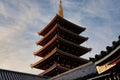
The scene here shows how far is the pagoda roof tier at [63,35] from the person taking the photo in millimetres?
37312

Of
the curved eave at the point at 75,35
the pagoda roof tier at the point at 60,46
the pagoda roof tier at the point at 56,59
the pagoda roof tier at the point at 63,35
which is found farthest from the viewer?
the pagoda roof tier at the point at 63,35

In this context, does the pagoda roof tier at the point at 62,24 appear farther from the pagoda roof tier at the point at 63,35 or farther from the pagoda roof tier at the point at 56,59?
the pagoda roof tier at the point at 56,59

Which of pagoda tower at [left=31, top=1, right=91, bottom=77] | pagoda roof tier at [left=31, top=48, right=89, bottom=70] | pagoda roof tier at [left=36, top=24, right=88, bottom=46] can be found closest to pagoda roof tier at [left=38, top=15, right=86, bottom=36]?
pagoda tower at [left=31, top=1, right=91, bottom=77]

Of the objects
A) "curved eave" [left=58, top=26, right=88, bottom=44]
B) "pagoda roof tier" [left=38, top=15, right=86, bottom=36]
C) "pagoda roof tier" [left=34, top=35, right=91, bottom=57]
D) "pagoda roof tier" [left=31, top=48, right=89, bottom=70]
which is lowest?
"pagoda roof tier" [left=31, top=48, right=89, bottom=70]

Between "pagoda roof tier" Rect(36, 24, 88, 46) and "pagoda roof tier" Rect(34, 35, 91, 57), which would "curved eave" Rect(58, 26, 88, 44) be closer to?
"pagoda roof tier" Rect(36, 24, 88, 46)

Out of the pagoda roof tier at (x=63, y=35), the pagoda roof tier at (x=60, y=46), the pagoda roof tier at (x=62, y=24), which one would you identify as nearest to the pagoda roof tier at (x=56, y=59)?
the pagoda roof tier at (x=60, y=46)

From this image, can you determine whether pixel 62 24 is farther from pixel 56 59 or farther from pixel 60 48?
pixel 56 59

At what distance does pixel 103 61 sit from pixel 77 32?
35514mm

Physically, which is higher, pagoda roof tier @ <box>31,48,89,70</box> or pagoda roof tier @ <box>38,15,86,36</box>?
pagoda roof tier @ <box>38,15,86,36</box>

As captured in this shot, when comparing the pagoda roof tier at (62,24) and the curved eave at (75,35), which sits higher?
the pagoda roof tier at (62,24)

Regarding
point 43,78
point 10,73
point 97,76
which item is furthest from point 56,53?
point 97,76

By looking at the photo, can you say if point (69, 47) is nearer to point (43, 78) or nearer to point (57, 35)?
point (57, 35)

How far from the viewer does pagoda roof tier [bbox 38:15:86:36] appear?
38.1 metres

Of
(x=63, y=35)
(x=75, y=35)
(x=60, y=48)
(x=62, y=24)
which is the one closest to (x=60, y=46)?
(x=60, y=48)
